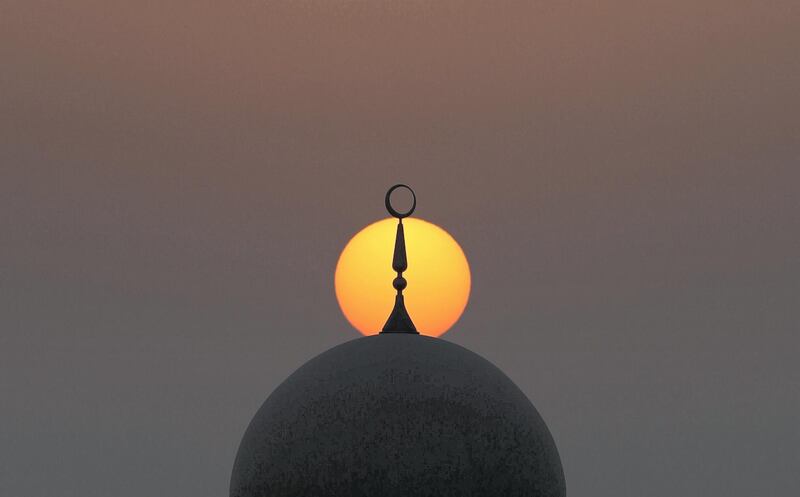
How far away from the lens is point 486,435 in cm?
1745

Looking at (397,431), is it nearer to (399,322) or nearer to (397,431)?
(397,431)

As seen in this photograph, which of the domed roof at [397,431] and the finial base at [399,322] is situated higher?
the finial base at [399,322]

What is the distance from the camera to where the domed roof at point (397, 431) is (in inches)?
666

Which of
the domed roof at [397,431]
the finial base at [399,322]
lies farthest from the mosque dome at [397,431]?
the finial base at [399,322]

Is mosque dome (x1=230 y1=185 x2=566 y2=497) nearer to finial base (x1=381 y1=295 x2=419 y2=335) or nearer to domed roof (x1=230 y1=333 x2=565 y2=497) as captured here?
domed roof (x1=230 y1=333 x2=565 y2=497)

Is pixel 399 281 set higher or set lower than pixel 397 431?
higher

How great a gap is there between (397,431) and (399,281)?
3556 millimetres

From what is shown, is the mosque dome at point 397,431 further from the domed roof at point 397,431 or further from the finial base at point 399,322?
the finial base at point 399,322

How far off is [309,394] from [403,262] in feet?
10.0

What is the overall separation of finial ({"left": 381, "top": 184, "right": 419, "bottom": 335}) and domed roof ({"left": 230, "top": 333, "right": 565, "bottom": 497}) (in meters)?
0.89

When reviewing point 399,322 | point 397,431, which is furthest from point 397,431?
point 399,322

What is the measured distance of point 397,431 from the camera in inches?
672

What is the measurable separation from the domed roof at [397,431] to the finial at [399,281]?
2.91ft

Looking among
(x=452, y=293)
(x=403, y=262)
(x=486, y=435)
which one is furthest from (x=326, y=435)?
(x=452, y=293)
